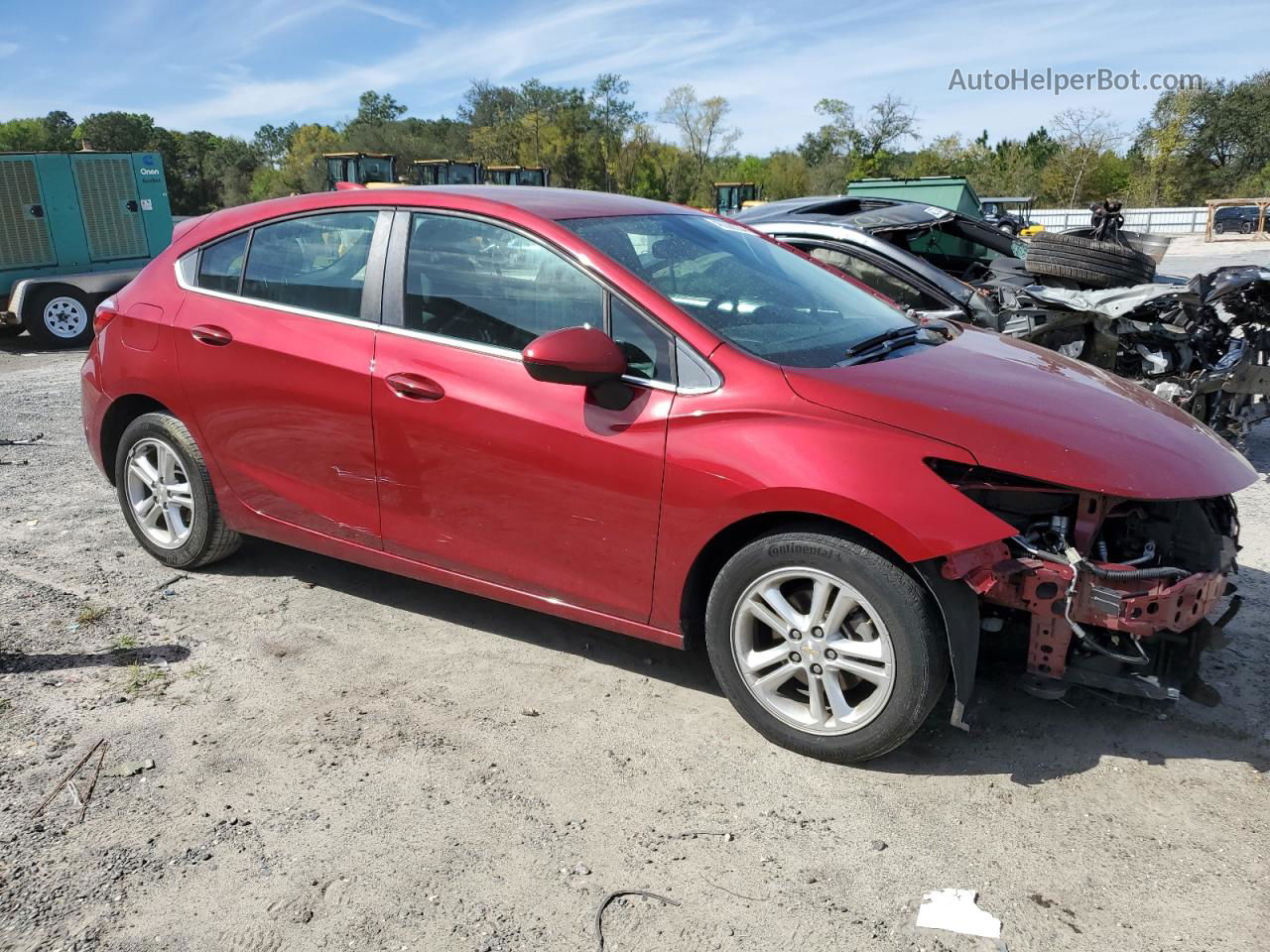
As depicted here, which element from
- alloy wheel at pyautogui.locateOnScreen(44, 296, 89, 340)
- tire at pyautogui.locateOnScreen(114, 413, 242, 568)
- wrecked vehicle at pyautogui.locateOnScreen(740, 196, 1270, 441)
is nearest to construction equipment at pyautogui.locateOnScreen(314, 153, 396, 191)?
alloy wheel at pyautogui.locateOnScreen(44, 296, 89, 340)

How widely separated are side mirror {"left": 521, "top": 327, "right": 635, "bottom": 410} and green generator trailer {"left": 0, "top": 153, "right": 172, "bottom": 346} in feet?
40.2

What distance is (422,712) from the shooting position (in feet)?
11.4

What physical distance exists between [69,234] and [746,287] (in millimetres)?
13086

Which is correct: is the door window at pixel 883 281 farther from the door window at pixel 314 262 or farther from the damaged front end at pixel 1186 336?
the door window at pixel 314 262

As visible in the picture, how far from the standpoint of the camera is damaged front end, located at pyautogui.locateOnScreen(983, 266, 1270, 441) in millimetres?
6238

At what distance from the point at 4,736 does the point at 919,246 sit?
26.8 ft

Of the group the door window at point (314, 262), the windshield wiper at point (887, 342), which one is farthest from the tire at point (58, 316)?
the windshield wiper at point (887, 342)

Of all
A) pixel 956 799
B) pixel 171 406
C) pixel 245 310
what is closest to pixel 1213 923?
pixel 956 799

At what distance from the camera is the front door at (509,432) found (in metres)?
3.25

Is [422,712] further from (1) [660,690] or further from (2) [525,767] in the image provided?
(1) [660,690]

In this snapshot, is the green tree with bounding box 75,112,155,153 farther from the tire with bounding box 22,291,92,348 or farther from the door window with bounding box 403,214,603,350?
the door window with bounding box 403,214,603,350

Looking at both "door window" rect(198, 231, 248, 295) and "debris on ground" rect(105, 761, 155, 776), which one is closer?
"debris on ground" rect(105, 761, 155, 776)

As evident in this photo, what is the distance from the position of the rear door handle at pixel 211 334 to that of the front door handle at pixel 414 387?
3.07ft

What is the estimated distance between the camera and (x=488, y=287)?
3.58 meters
